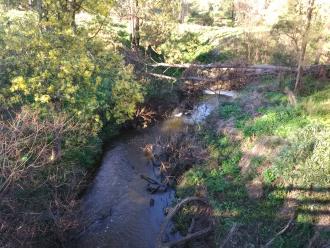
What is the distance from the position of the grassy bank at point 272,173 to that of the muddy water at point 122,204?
139 cm

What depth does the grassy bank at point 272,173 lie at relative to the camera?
8453 mm

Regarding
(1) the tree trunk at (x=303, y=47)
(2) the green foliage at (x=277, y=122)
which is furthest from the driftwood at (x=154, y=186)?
(1) the tree trunk at (x=303, y=47)

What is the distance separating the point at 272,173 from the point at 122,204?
4.91 m

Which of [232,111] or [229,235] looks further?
[232,111]

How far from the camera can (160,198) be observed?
11.6 meters

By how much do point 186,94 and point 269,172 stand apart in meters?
11.0

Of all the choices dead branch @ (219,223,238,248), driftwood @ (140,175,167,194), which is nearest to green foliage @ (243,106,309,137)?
driftwood @ (140,175,167,194)

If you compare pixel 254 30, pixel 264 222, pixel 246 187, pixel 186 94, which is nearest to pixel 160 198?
pixel 246 187

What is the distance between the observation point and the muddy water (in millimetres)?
9625

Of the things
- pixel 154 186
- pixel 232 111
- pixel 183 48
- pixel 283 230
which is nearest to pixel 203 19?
pixel 183 48

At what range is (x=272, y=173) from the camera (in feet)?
31.4

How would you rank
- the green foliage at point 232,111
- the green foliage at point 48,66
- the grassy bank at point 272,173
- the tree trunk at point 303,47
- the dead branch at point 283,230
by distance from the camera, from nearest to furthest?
the dead branch at point 283,230 → the grassy bank at point 272,173 → the green foliage at point 48,66 → the tree trunk at point 303,47 → the green foliage at point 232,111

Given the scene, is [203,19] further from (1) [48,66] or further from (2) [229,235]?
(2) [229,235]

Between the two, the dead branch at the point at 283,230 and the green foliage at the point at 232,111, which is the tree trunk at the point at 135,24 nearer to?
the green foliage at the point at 232,111
